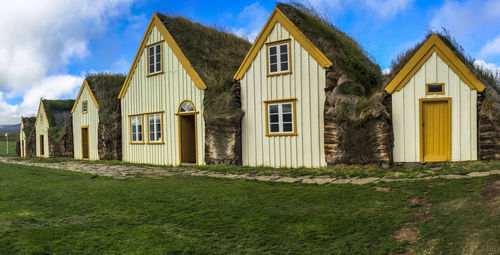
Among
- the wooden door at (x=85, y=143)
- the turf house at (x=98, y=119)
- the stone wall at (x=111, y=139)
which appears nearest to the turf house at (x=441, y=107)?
the stone wall at (x=111, y=139)

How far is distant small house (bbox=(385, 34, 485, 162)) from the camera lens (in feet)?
37.3

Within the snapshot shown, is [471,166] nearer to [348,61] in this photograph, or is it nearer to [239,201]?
[348,61]

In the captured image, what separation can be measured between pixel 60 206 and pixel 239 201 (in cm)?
382

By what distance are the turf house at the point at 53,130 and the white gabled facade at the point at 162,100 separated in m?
8.46

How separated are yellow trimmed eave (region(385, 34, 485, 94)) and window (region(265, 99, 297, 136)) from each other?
3578 millimetres

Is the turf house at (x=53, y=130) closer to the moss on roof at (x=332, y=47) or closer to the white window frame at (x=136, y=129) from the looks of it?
the white window frame at (x=136, y=129)

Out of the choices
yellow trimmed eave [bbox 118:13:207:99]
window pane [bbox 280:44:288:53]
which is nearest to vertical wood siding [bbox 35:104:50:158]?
yellow trimmed eave [bbox 118:13:207:99]

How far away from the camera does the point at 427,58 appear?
38.7ft

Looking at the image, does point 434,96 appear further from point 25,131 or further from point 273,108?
point 25,131

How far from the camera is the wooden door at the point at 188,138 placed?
17150 mm

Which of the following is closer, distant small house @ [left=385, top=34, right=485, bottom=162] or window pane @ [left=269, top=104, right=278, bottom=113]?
distant small house @ [left=385, top=34, right=485, bottom=162]

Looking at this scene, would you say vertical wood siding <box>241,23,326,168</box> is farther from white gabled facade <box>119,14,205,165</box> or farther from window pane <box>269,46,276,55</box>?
white gabled facade <box>119,14,205,165</box>

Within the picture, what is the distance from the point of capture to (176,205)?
758 cm

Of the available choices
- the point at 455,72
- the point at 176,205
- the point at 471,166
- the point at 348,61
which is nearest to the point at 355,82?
the point at 348,61
